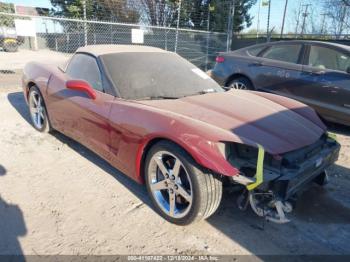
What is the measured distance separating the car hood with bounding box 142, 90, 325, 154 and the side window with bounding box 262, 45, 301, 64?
8.34ft

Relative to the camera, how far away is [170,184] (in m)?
2.68

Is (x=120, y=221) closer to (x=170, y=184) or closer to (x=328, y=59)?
(x=170, y=184)

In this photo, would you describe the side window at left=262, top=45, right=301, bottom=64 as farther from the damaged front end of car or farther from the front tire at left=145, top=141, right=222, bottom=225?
the front tire at left=145, top=141, right=222, bottom=225

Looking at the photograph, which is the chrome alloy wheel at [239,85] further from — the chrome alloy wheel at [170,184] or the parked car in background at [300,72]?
the chrome alloy wheel at [170,184]

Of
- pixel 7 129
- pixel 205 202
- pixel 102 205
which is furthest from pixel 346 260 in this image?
pixel 7 129

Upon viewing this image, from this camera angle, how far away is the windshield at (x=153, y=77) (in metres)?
3.20

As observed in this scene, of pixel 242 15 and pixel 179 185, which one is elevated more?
pixel 242 15

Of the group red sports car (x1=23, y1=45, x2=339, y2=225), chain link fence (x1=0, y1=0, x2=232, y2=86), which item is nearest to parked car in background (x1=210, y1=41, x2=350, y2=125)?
red sports car (x1=23, y1=45, x2=339, y2=225)

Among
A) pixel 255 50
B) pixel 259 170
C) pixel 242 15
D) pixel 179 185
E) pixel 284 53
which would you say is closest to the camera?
pixel 259 170

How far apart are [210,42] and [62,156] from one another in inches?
406

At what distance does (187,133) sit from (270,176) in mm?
698

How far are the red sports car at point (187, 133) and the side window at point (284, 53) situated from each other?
2414 millimetres

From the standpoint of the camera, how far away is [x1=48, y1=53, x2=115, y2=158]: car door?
3172 millimetres

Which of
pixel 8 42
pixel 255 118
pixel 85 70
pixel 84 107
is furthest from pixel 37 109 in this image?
pixel 8 42
